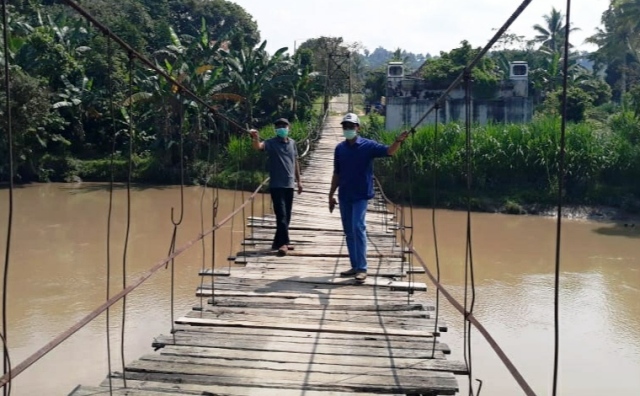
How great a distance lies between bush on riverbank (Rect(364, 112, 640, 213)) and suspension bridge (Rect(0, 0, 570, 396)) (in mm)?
9251

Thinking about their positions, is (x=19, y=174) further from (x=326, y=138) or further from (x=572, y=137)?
(x=572, y=137)

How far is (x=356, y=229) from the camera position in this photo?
3.90m

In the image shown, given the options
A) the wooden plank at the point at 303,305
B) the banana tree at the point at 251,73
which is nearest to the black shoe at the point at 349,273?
the wooden plank at the point at 303,305

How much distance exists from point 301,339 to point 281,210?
5.91 ft

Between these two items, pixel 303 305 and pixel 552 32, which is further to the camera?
pixel 552 32

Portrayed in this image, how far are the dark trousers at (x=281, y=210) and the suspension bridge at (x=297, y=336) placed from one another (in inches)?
4.9

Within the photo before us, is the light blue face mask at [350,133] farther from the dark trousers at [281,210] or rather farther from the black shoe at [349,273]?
the dark trousers at [281,210]

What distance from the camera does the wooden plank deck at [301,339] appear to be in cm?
241

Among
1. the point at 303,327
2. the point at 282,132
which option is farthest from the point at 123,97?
the point at 303,327

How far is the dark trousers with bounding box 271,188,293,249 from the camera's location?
4.64m

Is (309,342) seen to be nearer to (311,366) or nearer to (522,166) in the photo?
(311,366)

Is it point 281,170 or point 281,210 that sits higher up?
point 281,170

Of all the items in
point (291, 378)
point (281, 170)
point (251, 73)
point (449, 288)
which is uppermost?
point (251, 73)

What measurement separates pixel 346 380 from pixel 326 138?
13084 mm
